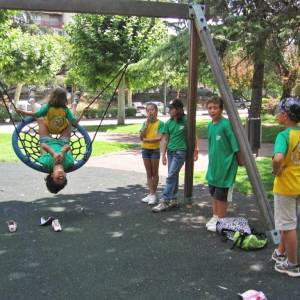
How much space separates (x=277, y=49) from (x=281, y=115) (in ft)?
24.0

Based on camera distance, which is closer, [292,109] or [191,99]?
[292,109]

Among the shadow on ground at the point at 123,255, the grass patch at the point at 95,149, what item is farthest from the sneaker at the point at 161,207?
the grass patch at the point at 95,149

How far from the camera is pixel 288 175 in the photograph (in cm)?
425

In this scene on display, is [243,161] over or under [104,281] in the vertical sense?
over

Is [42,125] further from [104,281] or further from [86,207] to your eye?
[104,281]

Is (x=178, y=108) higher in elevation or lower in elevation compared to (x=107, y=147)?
higher

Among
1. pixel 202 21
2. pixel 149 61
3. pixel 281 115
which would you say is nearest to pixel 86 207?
pixel 202 21

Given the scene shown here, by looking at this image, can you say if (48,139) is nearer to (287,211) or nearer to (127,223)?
(127,223)

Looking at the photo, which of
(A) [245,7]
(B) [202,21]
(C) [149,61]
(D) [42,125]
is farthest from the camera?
(C) [149,61]

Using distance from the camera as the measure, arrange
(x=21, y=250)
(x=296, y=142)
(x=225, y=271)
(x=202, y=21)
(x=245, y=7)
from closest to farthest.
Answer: (x=296, y=142), (x=225, y=271), (x=21, y=250), (x=202, y=21), (x=245, y=7)

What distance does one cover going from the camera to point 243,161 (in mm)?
5441

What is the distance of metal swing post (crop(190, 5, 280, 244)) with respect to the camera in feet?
16.9

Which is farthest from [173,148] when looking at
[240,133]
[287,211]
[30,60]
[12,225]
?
[30,60]

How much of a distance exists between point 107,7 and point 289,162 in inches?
125
